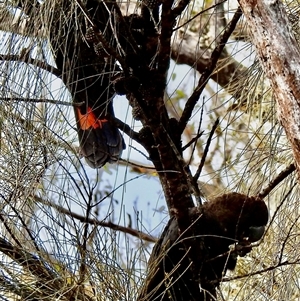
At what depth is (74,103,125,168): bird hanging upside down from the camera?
1553mm

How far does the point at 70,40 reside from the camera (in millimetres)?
1411

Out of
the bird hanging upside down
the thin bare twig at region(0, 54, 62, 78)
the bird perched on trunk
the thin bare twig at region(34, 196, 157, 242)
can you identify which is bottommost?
the bird perched on trunk

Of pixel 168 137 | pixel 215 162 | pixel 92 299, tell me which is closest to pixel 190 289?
pixel 92 299

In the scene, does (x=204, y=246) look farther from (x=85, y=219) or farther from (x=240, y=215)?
(x=85, y=219)

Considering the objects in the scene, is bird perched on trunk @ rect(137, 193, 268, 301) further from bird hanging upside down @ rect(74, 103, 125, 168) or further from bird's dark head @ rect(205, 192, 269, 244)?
bird hanging upside down @ rect(74, 103, 125, 168)

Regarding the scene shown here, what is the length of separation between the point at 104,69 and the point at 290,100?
22.7 inches

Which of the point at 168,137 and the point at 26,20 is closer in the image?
the point at 168,137

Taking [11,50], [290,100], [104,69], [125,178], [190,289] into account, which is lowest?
[190,289]

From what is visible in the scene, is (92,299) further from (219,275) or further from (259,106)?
(259,106)

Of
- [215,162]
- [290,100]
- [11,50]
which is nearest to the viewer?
[290,100]

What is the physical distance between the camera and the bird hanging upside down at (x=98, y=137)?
61.1 inches

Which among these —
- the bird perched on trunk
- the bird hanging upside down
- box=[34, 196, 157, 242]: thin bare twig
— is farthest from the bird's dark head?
the bird hanging upside down

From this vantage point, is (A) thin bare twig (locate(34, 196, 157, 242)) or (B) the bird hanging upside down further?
(B) the bird hanging upside down

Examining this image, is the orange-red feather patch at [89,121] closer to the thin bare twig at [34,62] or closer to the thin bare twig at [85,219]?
the thin bare twig at [34,62]
